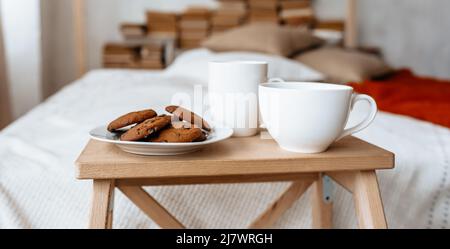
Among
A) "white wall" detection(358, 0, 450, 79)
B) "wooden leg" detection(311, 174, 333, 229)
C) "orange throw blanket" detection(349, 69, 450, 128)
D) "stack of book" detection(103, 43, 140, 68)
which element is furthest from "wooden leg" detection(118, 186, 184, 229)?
"white wall" detection(358, 0, 450, 79)

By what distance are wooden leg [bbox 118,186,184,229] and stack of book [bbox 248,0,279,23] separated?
2254 mm

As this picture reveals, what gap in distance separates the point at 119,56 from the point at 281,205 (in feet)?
6.86

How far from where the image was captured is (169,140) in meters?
0.58

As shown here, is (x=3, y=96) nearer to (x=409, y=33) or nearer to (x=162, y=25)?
(x=162, y=25)

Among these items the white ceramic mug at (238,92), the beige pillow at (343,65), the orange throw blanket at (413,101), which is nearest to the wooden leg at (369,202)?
the white ceramic mug at (238,92)

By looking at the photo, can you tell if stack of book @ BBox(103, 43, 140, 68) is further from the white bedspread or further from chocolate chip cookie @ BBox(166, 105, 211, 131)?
chocolate chip cookie @ BBox(166, 105, 211, 131)

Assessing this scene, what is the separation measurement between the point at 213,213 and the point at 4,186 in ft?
1.19

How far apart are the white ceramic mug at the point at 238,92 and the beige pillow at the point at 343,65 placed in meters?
1.38

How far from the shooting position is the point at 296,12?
2.88 meters

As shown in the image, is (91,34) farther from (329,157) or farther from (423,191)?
(329,157)

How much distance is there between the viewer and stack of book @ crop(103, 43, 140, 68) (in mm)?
2791

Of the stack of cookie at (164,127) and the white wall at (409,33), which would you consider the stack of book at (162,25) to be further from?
the stack of cookie at (164,127)

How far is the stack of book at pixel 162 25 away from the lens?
2.85 meters

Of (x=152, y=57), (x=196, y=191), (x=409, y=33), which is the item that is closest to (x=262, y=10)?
(x=152, y=57)
